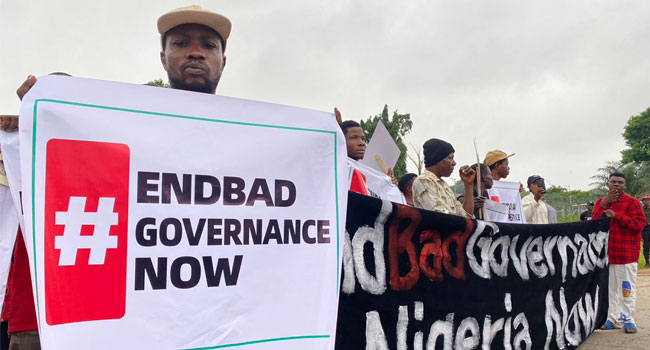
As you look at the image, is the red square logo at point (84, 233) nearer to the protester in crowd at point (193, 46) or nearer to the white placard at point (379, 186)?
the protester in crowd at point (193, 46)

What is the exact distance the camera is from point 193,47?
223cm

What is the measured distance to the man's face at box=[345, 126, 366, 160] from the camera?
13.8ft

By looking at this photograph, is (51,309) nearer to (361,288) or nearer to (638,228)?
(361,288)

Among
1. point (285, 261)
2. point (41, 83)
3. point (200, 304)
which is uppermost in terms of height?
point (41, 83)

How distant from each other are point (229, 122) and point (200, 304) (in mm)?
629

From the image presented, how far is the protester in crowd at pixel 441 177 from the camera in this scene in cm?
406

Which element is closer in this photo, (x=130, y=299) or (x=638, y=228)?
(x=130, y=299)

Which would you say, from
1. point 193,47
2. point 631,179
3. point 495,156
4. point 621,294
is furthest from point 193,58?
point 631,179

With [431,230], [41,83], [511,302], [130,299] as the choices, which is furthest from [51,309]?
[511,302]

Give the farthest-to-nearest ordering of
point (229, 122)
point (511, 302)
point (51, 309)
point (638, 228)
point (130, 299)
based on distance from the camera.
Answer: point (638, 228), point (511, 302), point (229, 122), point (130, 299), point (51, 309)

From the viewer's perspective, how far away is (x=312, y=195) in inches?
82.4

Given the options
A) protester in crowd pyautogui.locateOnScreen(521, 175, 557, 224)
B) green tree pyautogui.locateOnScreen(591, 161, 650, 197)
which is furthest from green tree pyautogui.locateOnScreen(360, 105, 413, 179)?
protester in crowd pyautogui.locateOnScreen(521, 175, 557, 224)

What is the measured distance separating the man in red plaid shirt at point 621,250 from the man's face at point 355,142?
3321 mm

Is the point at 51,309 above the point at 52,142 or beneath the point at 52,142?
beneath
